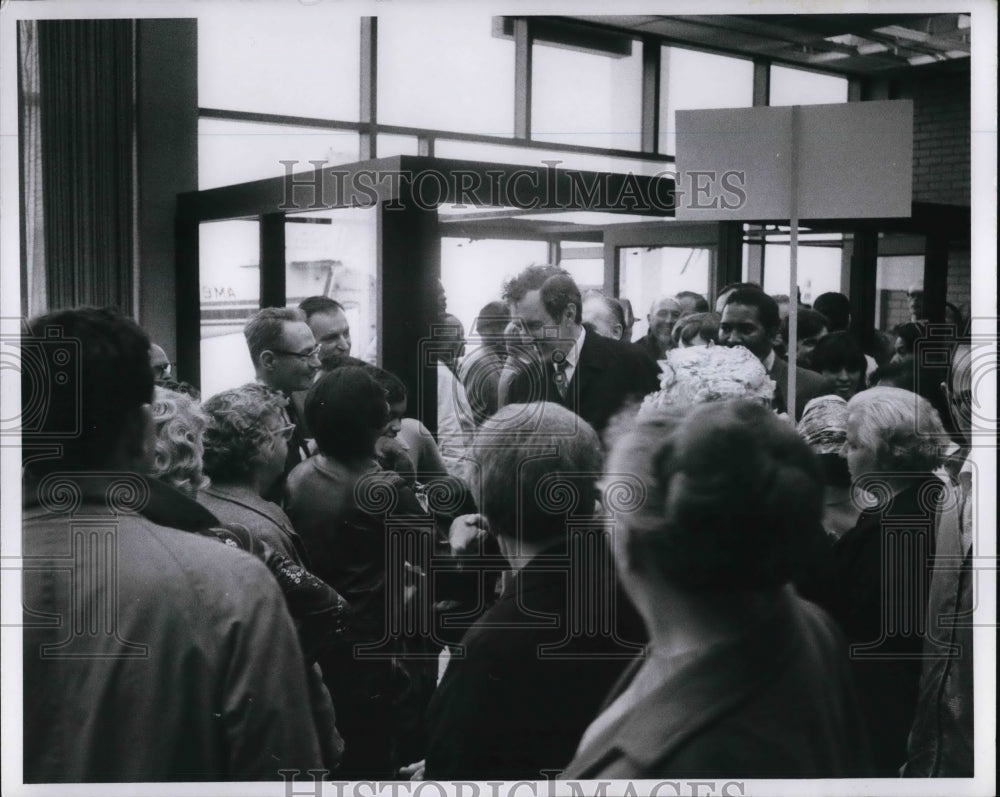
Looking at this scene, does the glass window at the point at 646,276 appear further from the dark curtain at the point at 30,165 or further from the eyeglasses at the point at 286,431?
the dark curtain at the point at 30,165

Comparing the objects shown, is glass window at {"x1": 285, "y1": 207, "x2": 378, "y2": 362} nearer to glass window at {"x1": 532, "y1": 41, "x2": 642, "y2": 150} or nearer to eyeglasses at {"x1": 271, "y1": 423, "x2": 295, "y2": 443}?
eyeglasses at {"x1": 271, "y1": 423, "x2": 295, "y2": 443}

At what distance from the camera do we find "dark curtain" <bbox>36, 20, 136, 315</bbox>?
2.46 meters

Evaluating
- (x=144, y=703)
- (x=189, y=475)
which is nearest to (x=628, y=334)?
(x=189, y=475)

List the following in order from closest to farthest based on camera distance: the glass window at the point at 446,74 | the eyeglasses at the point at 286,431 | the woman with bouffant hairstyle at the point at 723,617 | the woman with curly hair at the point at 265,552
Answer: the woman with bouffant hairstyle at the point at 723,617 < the woman with curly hair at the point at 265,552 < the eyeglasses at the point at 286,431 < the glass window at the point at 446,74

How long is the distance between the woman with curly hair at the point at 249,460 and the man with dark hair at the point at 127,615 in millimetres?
122

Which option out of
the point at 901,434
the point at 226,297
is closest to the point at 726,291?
the point at 901,434

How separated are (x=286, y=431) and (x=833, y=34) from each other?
1662 millimetres

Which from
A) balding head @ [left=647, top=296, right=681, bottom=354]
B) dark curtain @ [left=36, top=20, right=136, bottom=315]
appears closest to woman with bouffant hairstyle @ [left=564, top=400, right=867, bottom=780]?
balding head @ [left=647, top=296, right=681, bottom=354]

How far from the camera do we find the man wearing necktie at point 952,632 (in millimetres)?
2551

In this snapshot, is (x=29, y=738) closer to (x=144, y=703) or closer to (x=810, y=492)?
(x=144, y=703)

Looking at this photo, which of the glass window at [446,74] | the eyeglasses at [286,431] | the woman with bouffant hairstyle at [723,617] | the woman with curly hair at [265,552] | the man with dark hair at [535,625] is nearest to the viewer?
the woman with bouffant hairstyle at [723,617]

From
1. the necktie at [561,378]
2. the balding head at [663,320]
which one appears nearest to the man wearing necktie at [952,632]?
the balding head at [663,320]

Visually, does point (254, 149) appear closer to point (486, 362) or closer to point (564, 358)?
point (486, 362)

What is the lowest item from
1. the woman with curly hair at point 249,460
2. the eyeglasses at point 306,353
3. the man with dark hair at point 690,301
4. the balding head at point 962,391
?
the woman with curly hair at point 249,460
